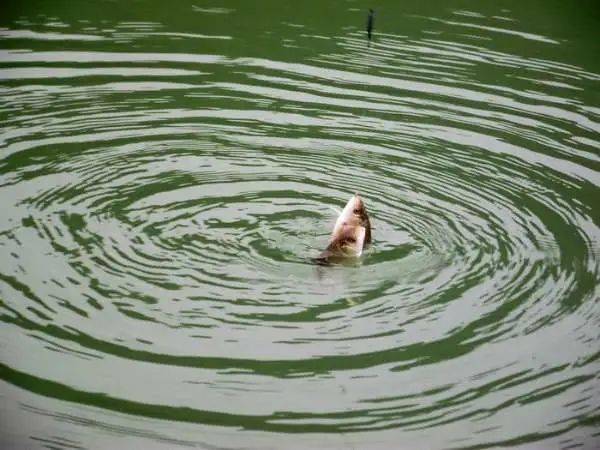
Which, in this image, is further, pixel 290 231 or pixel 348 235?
pixel 290 231

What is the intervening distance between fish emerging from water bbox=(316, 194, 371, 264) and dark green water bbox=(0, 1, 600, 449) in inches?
5.4

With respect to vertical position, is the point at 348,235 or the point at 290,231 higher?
the point at 348,235

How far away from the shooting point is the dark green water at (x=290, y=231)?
21.1ft

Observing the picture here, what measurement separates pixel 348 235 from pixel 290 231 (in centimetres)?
81

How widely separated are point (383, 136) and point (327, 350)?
14.1ft

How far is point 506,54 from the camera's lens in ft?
43.9

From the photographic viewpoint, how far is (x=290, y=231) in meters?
8.67

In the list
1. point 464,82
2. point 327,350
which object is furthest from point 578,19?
point 327,350

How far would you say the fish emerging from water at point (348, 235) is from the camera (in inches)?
315

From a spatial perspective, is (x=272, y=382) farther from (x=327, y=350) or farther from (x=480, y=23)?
(x=480, y=23)

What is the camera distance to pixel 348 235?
8000 millimetres

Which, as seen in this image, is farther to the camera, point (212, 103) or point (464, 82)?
point (464, 82)

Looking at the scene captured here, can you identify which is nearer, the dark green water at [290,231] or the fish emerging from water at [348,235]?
the dark green water at [290,231]

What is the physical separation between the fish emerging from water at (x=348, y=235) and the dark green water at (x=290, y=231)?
0.14 meters
